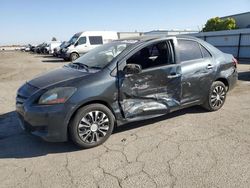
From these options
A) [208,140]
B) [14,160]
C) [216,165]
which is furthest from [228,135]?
[14,160]

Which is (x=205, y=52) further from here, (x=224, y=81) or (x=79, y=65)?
(x=79, y=65)

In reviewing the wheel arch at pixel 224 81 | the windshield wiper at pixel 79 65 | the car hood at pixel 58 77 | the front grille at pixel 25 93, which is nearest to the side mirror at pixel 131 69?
the car hood at pixel 58 77

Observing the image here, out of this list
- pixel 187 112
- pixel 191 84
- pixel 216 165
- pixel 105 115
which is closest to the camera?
pixel 216 165

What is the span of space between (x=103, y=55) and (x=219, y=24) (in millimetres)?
36081

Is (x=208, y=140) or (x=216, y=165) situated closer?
(x=216, y=165)

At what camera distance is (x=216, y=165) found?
10.8ft

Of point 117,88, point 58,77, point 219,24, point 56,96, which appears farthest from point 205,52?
point 219,24

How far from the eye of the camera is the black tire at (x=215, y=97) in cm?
531

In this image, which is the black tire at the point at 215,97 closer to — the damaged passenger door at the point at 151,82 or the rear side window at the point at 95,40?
the damaged passenger door at the point at 151,82

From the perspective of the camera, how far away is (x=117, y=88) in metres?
4.05

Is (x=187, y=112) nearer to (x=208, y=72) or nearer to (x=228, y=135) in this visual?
(x=208, y=72)

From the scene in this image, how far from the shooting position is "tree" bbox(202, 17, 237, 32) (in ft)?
115

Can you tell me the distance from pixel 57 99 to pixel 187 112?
297cm

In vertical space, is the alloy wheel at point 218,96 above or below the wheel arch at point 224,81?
below
